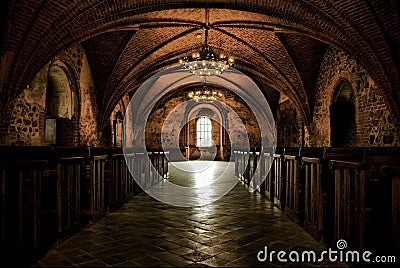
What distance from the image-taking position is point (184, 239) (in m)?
3.71

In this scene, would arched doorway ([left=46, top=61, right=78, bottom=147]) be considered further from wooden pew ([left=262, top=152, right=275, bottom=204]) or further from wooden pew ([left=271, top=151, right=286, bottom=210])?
wooden pew ([left=271, top=151, right=286, bottom=210])

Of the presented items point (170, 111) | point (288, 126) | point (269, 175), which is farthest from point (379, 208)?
point (170, 111)

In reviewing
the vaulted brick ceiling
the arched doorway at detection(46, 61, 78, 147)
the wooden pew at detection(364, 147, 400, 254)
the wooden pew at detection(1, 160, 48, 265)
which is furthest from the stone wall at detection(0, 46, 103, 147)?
the wooden pew at detection(364, 147, 400, 254)

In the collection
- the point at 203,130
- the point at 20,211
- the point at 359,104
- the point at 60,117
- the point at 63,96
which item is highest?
the point at 63,96

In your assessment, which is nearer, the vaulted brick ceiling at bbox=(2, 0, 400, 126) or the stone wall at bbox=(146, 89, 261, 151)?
the vaulted brick ceiling at bbox=(2, 0, 400, 126)

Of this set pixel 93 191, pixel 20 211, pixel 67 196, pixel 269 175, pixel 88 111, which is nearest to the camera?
pixel 20 211

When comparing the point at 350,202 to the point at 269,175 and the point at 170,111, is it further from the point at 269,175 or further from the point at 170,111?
the point at 170,111

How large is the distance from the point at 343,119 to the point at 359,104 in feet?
6.96

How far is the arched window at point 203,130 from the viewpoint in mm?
23891

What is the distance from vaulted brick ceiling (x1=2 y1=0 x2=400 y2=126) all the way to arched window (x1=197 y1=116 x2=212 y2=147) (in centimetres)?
1154

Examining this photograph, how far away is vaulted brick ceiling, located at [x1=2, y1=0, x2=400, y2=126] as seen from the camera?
6707mm

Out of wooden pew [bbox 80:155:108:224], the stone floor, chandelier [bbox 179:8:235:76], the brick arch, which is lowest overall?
the stone floor

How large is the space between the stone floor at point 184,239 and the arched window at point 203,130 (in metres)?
18.3

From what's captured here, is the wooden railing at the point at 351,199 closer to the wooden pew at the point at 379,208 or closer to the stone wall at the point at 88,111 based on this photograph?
the wooden pew at the point at 379,208
